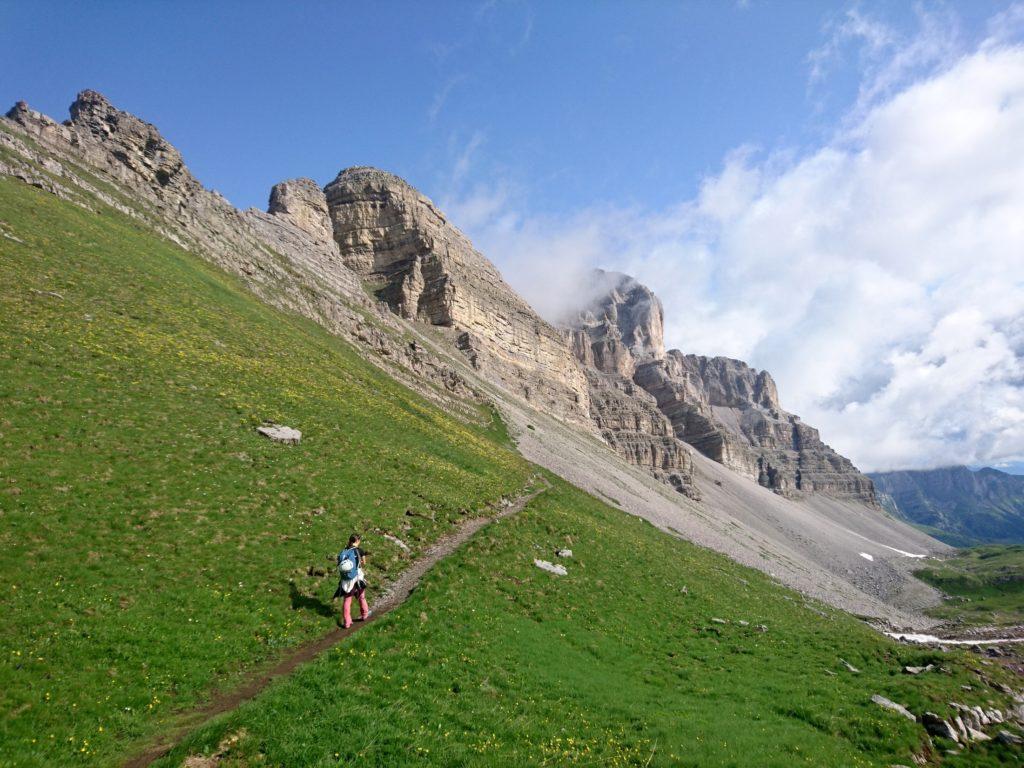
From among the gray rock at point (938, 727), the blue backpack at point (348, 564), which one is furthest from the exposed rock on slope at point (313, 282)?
the gray rock at point (938, 727)

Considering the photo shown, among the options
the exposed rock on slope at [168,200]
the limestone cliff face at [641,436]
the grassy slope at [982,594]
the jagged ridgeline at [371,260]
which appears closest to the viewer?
the exposed rock on slope at [168,200]

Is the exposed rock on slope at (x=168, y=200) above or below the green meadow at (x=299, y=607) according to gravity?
above

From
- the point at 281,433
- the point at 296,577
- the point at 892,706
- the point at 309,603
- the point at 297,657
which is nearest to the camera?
the point at 297,657

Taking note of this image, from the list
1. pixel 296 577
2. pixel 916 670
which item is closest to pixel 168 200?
pixel 296 577

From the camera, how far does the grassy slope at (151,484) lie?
1070 cm

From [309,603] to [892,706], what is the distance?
64.2ft

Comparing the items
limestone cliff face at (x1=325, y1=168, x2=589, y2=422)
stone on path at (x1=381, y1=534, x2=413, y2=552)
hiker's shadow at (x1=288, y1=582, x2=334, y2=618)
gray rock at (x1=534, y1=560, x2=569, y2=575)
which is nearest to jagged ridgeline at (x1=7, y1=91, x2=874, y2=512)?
limestone cliff face at (x1=325, y1=168, x2=589, y2=422)

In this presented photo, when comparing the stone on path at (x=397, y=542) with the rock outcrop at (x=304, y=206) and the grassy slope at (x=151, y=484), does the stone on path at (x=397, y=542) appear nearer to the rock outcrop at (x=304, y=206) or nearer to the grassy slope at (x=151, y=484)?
the grassy slope at (x=151, y=484)

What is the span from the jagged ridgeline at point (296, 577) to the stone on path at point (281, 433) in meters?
0.85

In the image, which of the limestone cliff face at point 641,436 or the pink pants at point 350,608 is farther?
the limestone cliff face at point 641,436

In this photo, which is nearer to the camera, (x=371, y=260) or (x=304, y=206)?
(x=304, y=206)

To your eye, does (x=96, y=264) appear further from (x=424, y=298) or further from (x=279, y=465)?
(x=424, y=298)

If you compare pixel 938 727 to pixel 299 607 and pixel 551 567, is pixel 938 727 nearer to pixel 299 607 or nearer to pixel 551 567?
pixel 551 567

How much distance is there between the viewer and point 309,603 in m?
15.5
